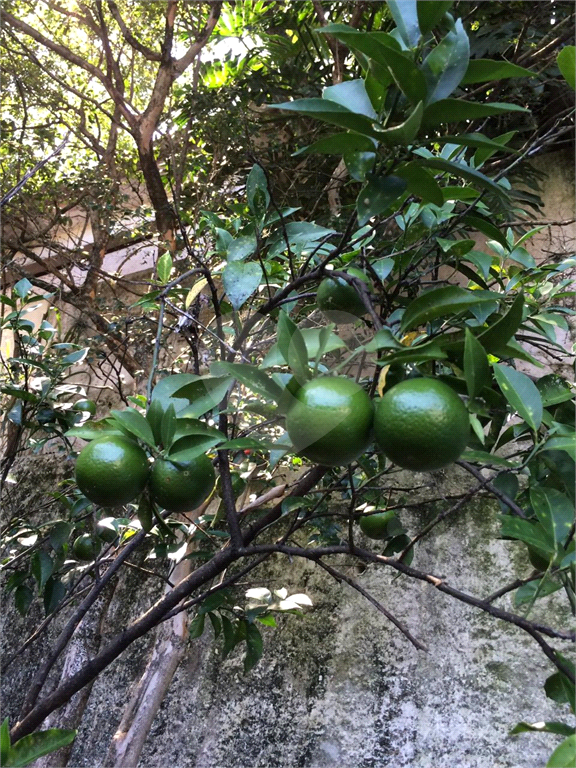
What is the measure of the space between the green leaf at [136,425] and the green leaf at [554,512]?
355mm

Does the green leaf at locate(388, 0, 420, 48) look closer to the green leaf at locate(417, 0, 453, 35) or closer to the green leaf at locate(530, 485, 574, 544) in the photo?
the green leaf at locate(417, 0, 453, 35)

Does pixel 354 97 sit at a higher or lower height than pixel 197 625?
higher

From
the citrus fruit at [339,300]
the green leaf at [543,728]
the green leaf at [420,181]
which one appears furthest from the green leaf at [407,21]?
the green leaf at [543,728]

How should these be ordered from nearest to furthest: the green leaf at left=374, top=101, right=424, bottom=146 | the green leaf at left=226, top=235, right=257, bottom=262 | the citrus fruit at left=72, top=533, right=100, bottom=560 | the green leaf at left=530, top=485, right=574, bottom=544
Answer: the green leaf at left=374, top=101, right=424, bottom=146 < the green leaf at left=530, top=485, right=574, bottom=544 < the green leaf at left=226, top=235, right=257, bottom=262 < the citrus fruit at left=72, top=533, right=100, bottom=560

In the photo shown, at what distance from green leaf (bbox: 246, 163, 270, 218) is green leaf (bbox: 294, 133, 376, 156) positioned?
22cm

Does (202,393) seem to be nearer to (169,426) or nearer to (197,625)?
(169,426)

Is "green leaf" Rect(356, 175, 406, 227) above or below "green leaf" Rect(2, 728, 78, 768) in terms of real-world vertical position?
above

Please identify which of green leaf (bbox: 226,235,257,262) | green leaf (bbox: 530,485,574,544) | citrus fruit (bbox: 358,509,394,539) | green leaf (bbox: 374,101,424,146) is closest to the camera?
green leaf (bbox: 374,101,424,146)

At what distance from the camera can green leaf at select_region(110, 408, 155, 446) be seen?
1.75 feet

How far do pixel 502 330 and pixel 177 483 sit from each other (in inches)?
12.0

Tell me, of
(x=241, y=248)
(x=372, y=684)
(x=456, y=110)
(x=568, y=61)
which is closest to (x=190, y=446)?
(x=241, y=248)

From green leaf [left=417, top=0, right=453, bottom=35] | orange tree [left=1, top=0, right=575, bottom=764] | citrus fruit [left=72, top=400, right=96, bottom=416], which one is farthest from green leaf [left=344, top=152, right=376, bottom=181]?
citrus fruit [left=72, top=400, right=96, bottom=416]

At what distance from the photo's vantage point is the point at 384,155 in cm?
49

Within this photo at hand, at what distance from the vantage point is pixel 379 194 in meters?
0.47
